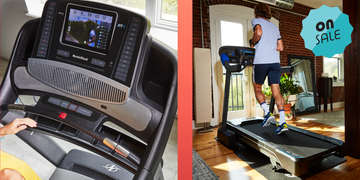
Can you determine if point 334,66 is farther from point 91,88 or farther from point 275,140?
point 91,88

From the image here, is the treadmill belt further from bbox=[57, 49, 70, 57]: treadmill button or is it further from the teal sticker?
bbox=[57, 49, 70, 57]: treadmill button

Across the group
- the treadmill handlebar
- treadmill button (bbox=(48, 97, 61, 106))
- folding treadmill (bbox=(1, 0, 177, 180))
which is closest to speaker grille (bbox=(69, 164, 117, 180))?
folding treadmill (bbox=(1, 0, 177, 180))

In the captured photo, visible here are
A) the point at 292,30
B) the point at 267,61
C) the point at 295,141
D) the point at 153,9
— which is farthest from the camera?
the point at 292,30

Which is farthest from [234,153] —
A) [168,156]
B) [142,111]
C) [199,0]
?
[199,0]

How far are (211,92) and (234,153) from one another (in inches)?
35.8

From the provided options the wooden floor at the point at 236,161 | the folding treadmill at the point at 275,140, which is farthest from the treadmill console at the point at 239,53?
the wooden floor at the point at 236,161

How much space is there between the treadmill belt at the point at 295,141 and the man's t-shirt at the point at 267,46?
34.3 inches

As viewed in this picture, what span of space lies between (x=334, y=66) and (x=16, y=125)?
3072 mm

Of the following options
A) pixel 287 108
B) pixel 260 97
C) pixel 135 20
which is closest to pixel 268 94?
pixel 260 97

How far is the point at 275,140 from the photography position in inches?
71.5

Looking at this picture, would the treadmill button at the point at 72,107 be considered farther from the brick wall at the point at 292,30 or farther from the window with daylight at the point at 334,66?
the window with daylight at the point at 334,66

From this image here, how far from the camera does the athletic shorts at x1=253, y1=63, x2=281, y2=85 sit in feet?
6.59

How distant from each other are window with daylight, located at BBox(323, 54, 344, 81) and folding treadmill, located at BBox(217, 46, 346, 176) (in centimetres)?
60

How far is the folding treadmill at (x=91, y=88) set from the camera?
0.50 m
